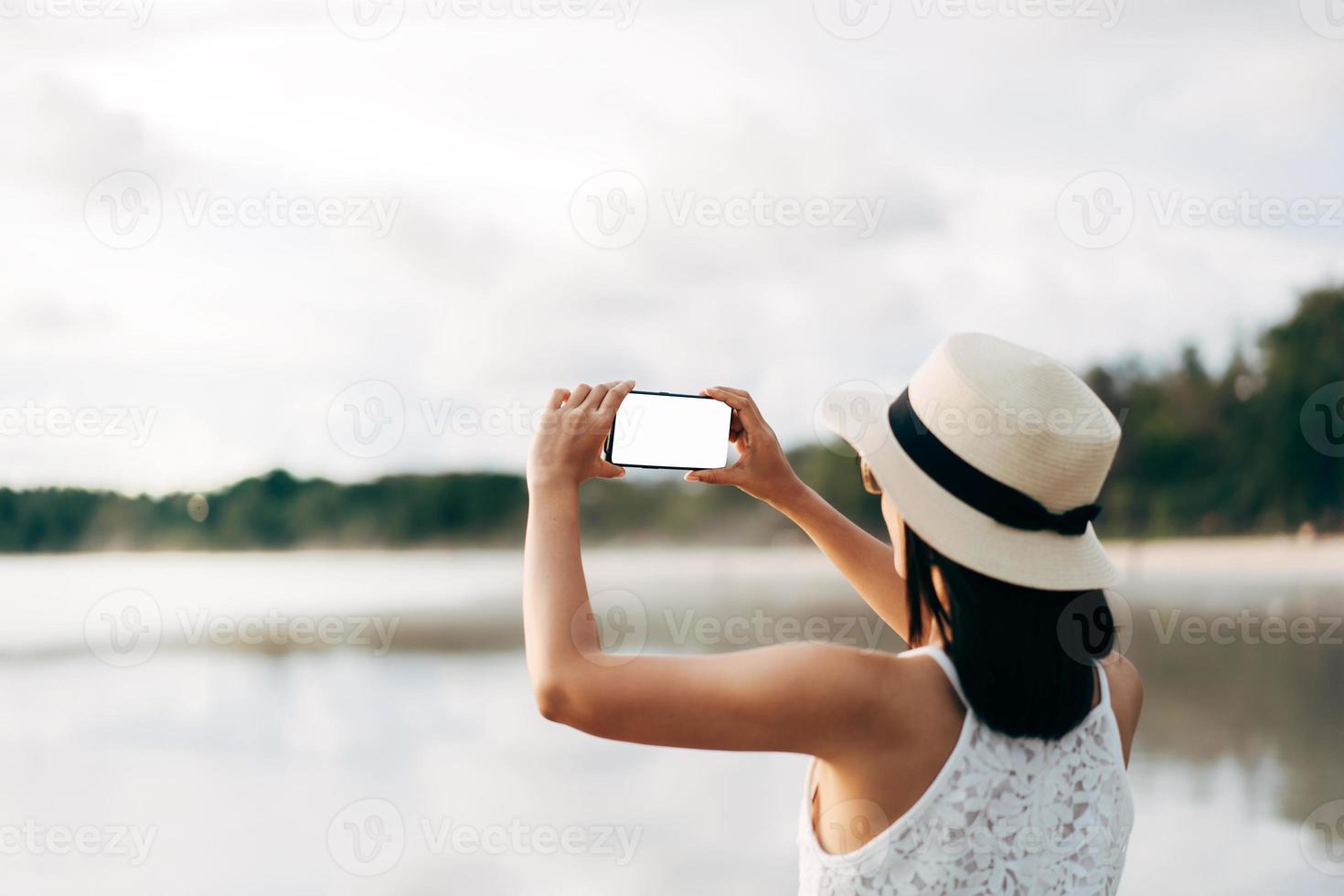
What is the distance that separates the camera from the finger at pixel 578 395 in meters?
0.80

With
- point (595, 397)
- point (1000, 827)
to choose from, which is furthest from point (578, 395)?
point (1000, 827)

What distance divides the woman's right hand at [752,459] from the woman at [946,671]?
7.0 inches

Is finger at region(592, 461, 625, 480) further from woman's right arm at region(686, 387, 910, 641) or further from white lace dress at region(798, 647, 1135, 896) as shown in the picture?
white lace dress at region(798, 647, 1135, 896)

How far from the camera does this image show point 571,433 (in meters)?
0.78

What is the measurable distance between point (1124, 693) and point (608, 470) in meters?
0.43

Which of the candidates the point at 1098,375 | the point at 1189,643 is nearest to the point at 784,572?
the point at 1098,375

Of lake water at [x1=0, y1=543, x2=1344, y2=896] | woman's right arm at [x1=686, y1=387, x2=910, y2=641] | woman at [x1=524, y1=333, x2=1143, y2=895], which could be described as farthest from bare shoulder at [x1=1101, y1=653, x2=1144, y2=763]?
lake water at [x1=0, y1=543, x2=1344, y2=896]

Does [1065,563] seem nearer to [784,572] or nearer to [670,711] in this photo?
[670,711]

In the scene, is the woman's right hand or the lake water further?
the lake water

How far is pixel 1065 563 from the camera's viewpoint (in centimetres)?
74

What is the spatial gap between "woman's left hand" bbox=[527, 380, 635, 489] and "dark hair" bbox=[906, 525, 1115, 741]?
0.76 feet

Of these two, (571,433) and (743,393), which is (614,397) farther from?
(743,393)

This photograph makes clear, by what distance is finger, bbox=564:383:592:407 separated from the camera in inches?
31.6

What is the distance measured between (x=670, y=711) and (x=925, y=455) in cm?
25
